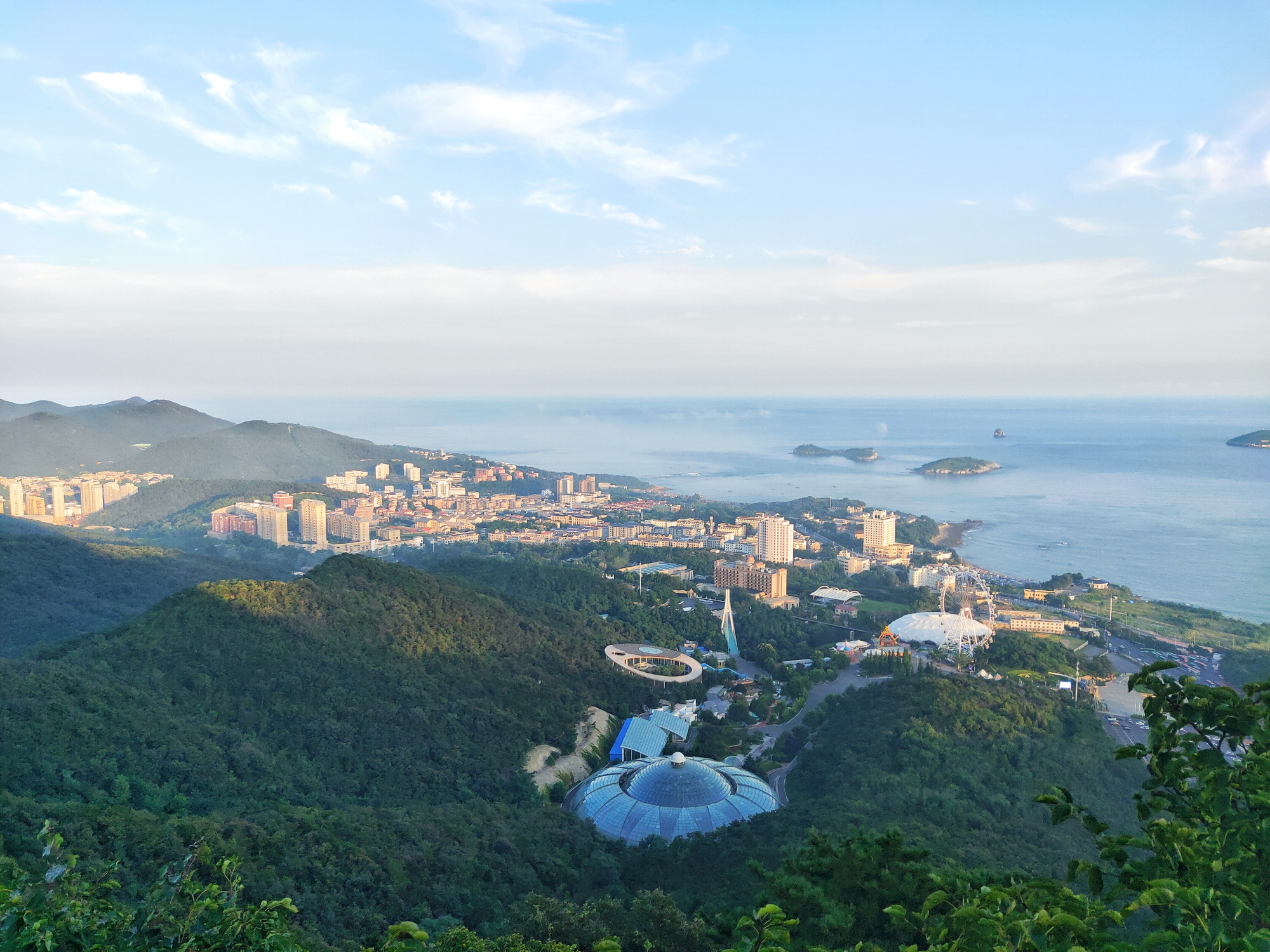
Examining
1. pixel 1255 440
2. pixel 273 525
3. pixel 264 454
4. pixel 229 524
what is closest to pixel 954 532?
pixel 1255 440

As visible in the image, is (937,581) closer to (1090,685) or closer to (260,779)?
(1090,685)

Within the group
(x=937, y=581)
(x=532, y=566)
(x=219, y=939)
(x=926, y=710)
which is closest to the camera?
(x=219, y=939)

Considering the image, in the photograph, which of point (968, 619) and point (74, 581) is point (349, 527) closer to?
point (74, 581)

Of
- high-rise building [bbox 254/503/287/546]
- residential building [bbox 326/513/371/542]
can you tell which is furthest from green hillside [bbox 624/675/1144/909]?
high-rise building [bbox 254/503/287/546]

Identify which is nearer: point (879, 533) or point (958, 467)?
point (879, 533)

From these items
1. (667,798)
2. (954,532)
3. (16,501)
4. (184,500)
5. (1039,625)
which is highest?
(16,501)

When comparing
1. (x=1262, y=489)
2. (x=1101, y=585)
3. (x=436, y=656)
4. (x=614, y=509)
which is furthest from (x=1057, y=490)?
(x=436, y=656)
